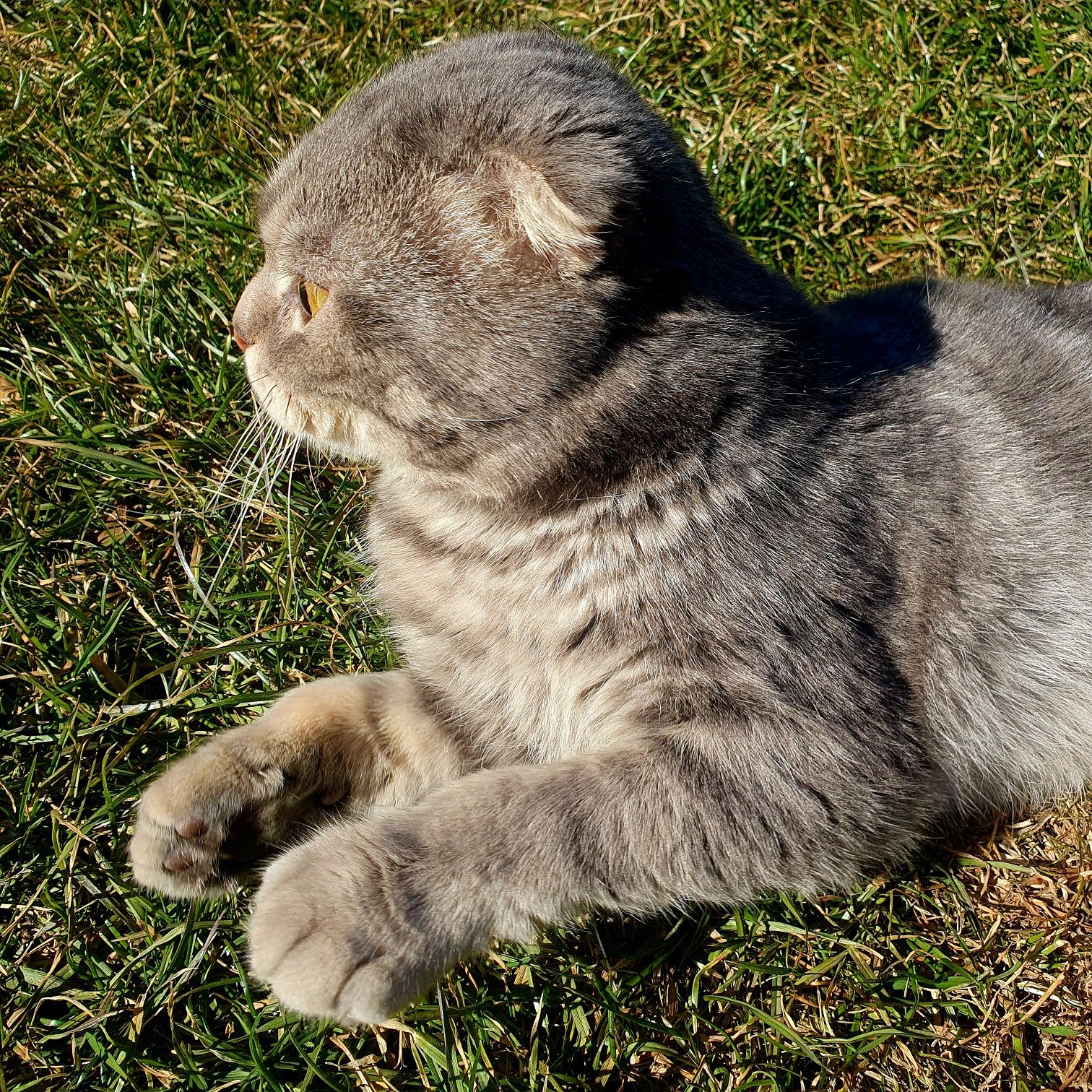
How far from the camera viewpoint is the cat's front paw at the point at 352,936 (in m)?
1.88

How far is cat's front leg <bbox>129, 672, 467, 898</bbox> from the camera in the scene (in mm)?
2164

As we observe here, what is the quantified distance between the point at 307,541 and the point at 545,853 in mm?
1315

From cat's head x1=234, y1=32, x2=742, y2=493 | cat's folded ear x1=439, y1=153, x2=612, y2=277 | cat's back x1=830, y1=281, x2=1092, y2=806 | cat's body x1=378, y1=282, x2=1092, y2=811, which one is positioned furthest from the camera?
cat's back x1=830, y1=281, x2=1092, y2=806

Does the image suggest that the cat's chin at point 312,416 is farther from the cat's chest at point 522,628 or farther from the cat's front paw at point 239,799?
the cat's front paw at point 239,799

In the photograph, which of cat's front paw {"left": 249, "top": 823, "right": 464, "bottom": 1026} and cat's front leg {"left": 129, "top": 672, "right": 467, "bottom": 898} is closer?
cat's front paw {"left": 249, "top": 823, "right": 464, "bottom": 1026}

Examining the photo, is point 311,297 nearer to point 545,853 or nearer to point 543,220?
point 543,220

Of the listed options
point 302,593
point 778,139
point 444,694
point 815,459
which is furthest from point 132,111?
point 815,459

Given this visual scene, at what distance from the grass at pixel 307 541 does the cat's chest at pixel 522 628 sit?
0.42m

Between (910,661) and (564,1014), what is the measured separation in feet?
3.49

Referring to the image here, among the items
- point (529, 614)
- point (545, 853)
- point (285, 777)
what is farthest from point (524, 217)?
point (285, 777)

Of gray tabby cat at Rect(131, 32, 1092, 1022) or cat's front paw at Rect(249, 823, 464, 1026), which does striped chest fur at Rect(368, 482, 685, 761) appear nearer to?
gray tabby cat at Rect(131, 32, 1092, 1022)

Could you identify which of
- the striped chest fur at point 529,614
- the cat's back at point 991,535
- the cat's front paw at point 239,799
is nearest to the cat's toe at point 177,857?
the cat's front paw at point 239,799

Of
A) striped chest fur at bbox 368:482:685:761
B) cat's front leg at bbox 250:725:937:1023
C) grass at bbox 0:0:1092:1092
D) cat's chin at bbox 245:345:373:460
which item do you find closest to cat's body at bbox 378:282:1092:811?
striped chest fur at bbox 368:482:685:761

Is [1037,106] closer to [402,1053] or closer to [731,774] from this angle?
[731,774]
